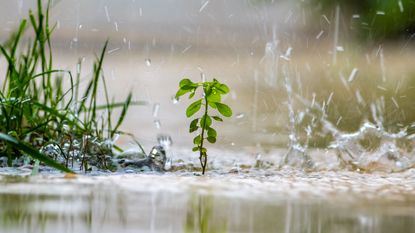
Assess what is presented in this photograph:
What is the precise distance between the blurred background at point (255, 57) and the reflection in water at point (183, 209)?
1.63 meters

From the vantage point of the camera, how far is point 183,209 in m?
1.62

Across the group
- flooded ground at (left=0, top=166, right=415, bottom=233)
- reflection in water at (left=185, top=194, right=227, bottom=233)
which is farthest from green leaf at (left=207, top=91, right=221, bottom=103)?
reflection in water at (left=185, top=194, right=227, bottom=233)

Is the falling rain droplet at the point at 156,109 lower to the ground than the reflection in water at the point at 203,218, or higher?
Result: higher

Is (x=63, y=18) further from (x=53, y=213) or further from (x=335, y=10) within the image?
(x=53, y=213)

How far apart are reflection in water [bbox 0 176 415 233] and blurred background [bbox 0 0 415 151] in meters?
1.63

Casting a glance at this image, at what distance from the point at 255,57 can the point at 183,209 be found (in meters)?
5.77

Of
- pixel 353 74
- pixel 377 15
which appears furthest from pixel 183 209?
pixel 377 15

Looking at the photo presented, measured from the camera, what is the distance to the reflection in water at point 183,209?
1431mm

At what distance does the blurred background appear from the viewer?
4367 millimetres

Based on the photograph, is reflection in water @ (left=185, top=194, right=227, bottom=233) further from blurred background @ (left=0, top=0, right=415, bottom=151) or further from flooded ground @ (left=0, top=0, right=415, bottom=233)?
blurred background @ (left=0, top=0, right=415, bottom=151)

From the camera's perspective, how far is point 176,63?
281 inches

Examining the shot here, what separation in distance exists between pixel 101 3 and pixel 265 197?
726 cm

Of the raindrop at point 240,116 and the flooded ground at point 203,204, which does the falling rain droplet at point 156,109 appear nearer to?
the raindrop at point 240,116

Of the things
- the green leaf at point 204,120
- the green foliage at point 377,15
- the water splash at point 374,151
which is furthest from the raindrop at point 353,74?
the green leaf at point 204,120
